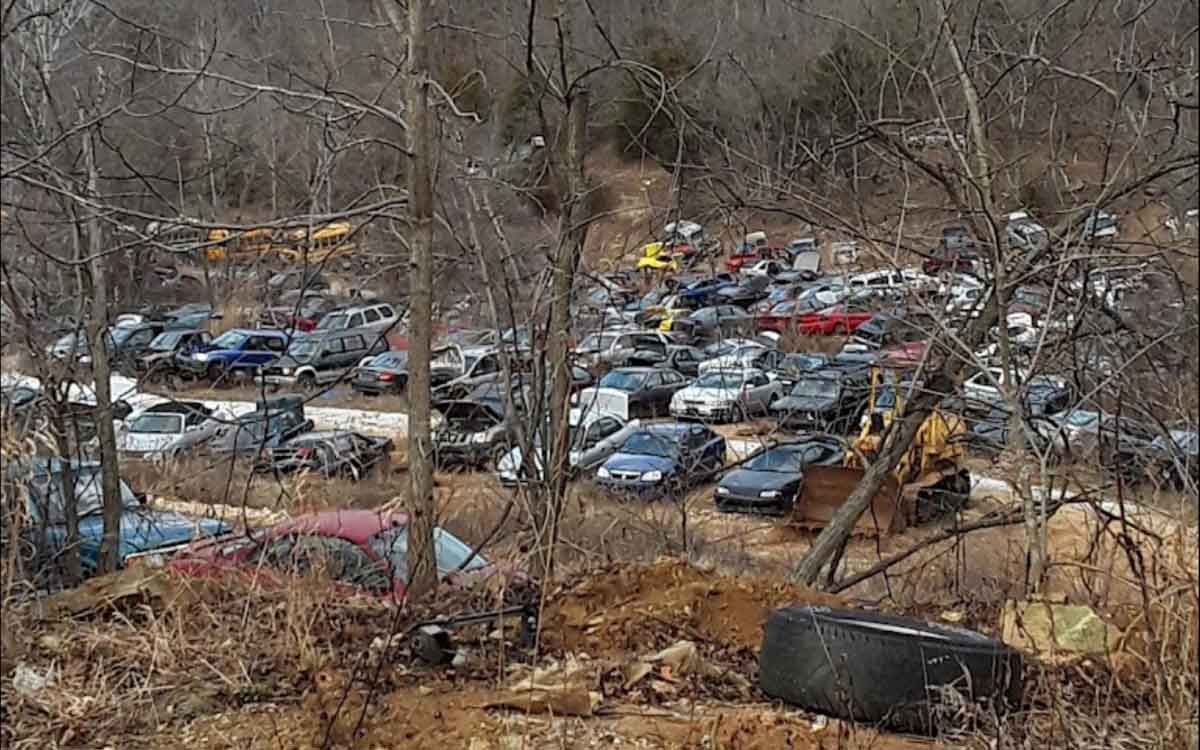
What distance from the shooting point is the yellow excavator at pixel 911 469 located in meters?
8.66

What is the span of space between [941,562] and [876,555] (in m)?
0.78

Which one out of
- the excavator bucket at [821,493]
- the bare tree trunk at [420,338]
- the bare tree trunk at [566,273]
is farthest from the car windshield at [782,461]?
the bare tree trunk at [420,338]

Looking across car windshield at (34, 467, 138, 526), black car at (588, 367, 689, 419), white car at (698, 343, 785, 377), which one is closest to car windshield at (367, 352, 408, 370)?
black car at (588, 367, 689, 419)

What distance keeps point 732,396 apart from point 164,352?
6324 millimetres

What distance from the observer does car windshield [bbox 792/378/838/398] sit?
32.7ft

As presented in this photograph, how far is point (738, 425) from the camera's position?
38.8 ft

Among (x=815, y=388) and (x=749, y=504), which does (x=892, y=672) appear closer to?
(x=815, y=388)

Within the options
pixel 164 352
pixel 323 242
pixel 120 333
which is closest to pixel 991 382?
pixel 323 242

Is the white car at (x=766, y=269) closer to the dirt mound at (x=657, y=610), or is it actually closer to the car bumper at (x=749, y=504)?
the car bumper at (x=749, y=504)

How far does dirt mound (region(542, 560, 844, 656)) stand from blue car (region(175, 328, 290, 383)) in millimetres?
10308

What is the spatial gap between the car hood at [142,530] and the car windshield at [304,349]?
9.71 m

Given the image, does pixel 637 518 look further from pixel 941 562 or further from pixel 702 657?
pixel 702 657

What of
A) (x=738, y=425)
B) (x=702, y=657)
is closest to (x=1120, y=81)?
(x=702, y=657)

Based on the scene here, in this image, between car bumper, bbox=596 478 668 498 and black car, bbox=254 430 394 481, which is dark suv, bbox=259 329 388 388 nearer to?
black car, bbox=254 430 394 481
